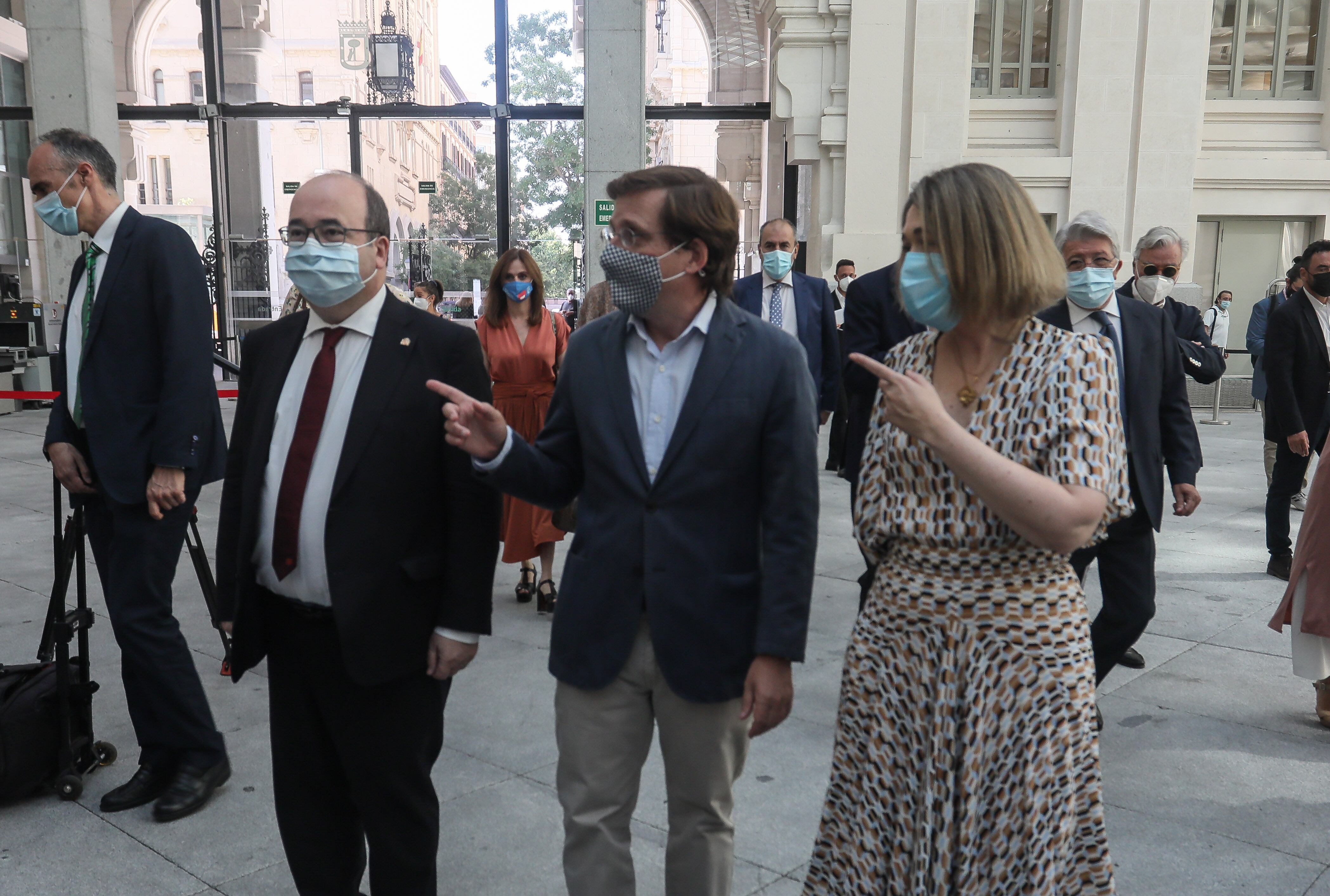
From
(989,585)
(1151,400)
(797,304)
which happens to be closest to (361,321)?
(989,585)

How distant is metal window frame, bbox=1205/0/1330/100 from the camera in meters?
16.6

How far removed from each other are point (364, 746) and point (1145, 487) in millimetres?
2759

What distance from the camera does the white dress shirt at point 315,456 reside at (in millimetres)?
2463

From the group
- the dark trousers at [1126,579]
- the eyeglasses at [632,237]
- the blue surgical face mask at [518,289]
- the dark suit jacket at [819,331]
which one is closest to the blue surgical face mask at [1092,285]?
the dark trousers at [1126,579]

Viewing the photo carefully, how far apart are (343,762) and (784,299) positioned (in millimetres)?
5150

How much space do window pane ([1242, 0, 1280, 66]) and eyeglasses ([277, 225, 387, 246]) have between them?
17797 mm

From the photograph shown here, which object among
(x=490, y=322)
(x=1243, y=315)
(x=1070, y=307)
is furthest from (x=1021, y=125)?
(x=1070, y=307)

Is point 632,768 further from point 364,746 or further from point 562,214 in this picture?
point 562,214

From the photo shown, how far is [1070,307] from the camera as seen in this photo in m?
3.95

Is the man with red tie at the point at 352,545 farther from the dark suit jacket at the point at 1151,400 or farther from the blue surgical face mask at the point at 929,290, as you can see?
the dark suit jacket at the point at 1151,400

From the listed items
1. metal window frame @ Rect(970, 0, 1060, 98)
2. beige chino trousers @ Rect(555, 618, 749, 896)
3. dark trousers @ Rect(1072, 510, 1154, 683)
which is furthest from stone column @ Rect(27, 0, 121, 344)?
beige chino trousers @ Rect(555, 618, 749, 896)

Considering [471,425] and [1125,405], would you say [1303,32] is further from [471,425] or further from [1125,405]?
[471,425]

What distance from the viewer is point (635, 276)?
7.59 feet

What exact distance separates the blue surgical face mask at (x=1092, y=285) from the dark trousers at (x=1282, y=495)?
12.3 ft
